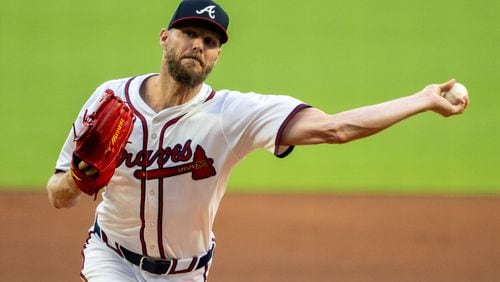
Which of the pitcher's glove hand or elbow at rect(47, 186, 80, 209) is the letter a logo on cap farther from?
elbow at rect(47, 186, 80, 209)

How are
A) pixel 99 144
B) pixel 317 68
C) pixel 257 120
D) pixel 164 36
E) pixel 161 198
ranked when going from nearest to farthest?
pixel 99 144 < pixel 257 120 < pixel 161 198 < pixel 164 36 < pixel 317 68

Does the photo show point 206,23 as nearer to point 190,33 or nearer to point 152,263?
point 190,33

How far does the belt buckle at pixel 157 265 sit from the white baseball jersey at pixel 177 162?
1.0 inches

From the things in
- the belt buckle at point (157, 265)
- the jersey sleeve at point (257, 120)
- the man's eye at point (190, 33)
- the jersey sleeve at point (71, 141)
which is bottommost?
the belt buckle at point (157, 265)

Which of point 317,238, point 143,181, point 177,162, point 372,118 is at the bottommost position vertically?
point 317,238

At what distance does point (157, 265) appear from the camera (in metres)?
3.48

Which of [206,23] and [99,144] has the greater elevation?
[206,23]

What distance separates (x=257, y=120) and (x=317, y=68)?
637 cm

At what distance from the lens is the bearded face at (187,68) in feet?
11.0

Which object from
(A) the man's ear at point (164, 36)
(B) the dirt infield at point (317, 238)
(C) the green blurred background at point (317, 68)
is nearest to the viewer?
(A) the man's ear at point (164, 36)

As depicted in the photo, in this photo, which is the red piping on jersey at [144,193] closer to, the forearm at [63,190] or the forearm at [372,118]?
the forearm at [63,190]

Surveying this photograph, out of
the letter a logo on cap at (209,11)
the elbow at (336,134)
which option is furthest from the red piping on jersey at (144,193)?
the elbow at (336,134)

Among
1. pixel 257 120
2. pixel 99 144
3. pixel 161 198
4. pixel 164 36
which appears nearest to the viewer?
pixel 99 144

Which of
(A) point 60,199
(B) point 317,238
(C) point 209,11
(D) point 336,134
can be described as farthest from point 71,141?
(B) point 317,238
